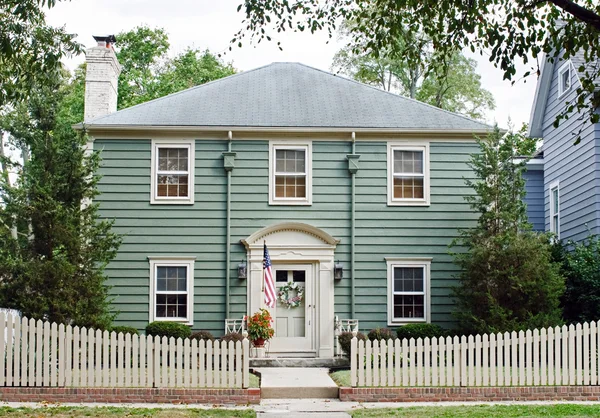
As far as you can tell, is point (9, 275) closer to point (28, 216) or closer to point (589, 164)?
point (28, 216)

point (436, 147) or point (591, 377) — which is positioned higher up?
point (436, 147)

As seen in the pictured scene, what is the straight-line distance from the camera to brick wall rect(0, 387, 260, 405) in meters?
12.5

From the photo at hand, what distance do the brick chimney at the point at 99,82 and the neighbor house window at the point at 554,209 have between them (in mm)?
12121

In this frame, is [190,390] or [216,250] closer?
[190,390]

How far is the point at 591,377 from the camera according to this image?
1327 centimetres

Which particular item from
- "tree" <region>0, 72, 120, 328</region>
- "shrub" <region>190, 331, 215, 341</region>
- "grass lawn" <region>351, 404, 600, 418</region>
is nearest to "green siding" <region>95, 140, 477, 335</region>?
"shrub" <region>190, 331, 215, 341</region>

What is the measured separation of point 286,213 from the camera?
20156 mm

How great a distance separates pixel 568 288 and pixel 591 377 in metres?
6.55

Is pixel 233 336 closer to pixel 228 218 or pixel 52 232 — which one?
pixel 228 218

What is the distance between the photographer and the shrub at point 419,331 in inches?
753

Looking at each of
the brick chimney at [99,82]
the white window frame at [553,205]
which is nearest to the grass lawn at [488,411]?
the white window frame at [553,205]

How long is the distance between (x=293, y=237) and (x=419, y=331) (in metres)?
3.67

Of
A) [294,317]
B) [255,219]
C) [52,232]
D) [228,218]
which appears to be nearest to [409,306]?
[294,317]

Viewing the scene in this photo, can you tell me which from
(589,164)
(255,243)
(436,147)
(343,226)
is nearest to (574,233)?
(589,164)
